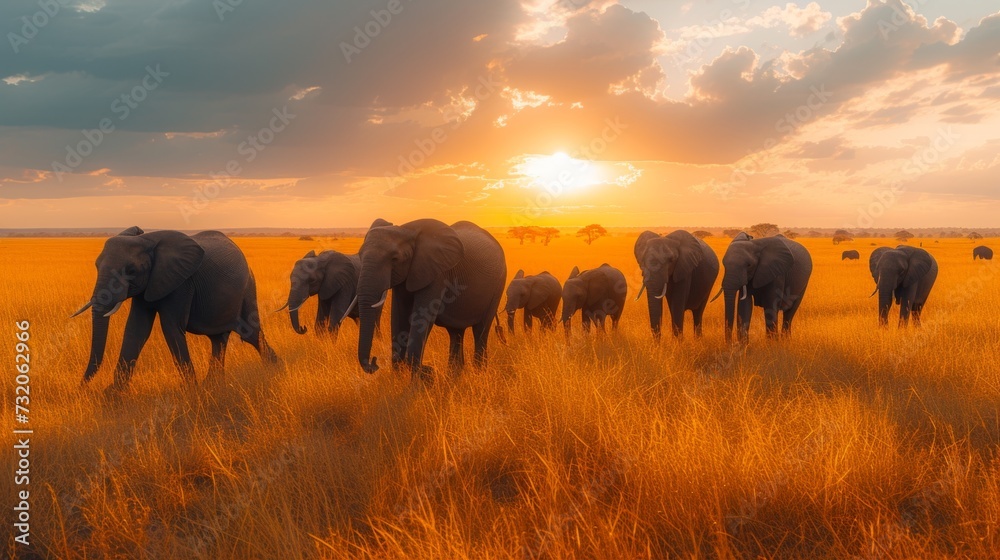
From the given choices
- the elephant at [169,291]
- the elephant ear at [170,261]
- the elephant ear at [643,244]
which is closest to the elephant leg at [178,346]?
the elephant at [169,291]

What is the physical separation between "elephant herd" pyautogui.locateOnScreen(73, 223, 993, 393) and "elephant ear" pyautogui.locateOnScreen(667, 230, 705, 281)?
0.06 feet

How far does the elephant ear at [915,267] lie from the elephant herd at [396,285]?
34cm

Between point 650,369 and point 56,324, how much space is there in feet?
41.7

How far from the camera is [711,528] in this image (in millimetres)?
3453

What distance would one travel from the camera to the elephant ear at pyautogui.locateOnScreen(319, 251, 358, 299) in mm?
11656

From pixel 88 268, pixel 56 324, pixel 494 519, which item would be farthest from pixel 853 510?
pixel 88 268

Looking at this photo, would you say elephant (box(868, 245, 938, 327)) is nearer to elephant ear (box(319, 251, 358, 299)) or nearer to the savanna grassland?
the savanna grassland

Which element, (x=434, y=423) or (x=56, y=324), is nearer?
(x=434, y=423)

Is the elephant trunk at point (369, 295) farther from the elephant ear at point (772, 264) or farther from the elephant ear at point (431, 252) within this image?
the elephant ear at point (772, 264)

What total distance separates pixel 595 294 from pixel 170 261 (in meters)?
8.27

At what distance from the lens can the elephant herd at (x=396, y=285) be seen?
21.7 feet

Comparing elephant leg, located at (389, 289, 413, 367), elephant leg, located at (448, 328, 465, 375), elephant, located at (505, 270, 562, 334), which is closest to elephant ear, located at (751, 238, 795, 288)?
elephant, located at (505, 270, 562, 334)

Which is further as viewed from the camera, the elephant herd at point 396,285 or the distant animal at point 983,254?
the distant animal at point 983,254

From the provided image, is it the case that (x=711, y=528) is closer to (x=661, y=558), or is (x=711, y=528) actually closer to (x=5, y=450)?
(x=661, y=558)
